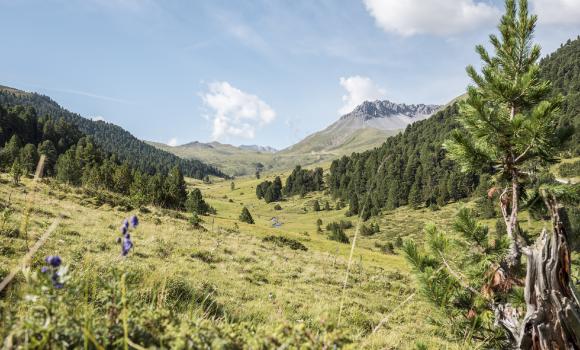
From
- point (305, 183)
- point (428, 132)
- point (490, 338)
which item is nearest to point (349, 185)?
point (305, 183)

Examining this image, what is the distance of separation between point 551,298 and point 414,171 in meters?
153

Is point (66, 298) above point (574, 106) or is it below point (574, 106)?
below

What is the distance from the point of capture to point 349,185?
158 m

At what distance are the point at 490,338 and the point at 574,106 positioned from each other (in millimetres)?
191415

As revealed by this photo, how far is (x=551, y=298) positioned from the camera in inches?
147

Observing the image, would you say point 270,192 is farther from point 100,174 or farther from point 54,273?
point 54,273

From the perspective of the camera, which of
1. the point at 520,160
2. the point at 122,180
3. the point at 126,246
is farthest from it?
the point at 122,180

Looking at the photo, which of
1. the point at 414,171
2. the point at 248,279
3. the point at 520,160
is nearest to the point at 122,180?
the point at 248,279

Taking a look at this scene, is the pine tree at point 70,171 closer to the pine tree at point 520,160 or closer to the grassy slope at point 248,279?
the grassy slope at point 248,279

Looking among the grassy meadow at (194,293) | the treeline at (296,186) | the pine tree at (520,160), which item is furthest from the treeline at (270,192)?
the pine tree at (520,160)

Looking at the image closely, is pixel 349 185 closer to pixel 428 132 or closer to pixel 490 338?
pixel 428 132

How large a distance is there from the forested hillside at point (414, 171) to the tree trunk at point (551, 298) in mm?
101209

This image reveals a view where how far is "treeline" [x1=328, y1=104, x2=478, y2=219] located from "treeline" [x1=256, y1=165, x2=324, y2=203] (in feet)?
30.9

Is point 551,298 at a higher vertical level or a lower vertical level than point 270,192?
lower
